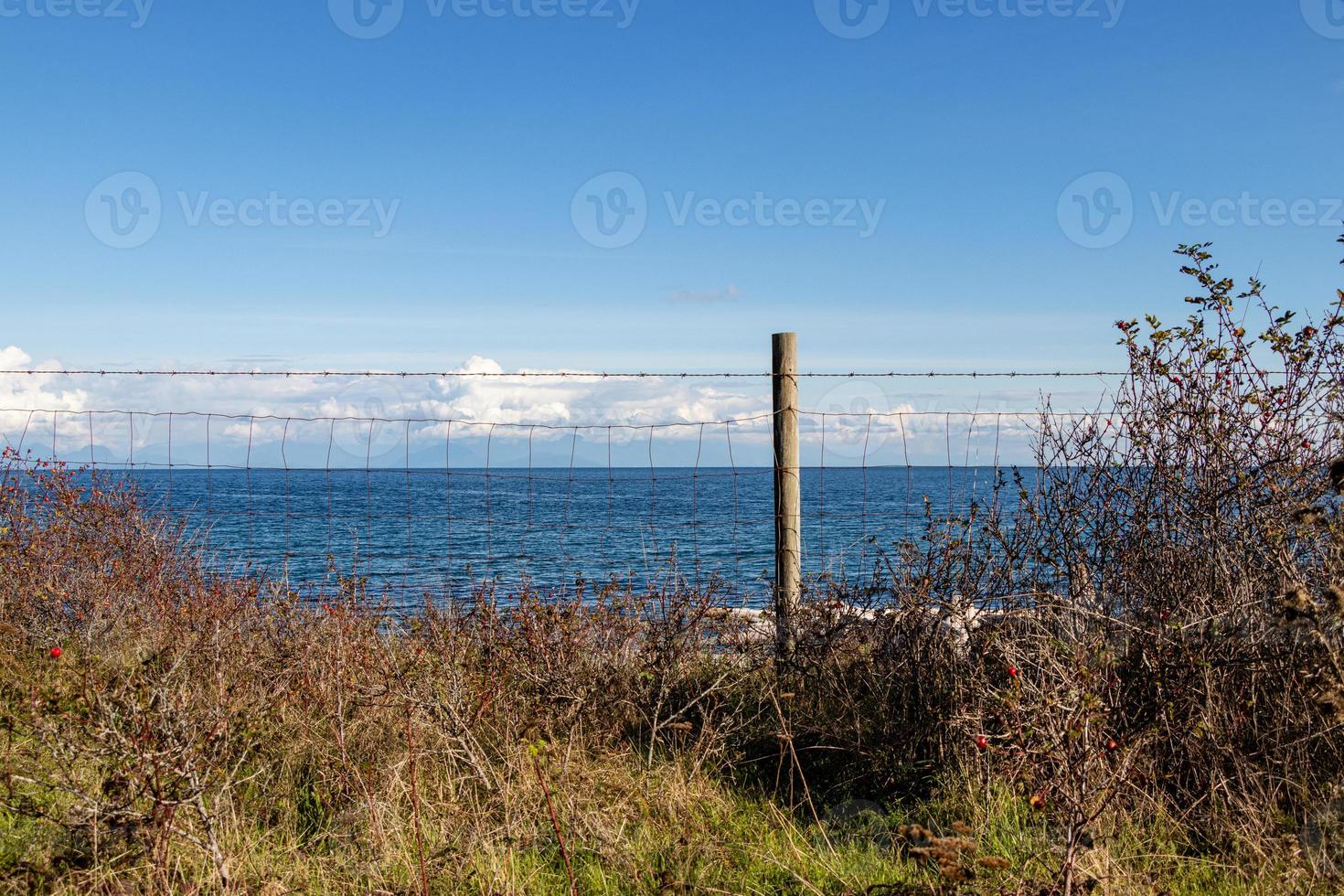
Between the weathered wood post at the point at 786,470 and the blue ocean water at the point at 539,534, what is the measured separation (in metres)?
0.16

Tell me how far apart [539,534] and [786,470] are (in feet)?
59.9

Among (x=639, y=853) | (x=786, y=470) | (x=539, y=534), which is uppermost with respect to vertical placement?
(x=786, y=470)

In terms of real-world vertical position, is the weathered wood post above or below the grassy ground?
above

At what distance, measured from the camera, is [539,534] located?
77.7 feet

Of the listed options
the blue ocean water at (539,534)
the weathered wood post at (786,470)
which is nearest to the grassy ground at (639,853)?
the blue ocean water at (539,534)

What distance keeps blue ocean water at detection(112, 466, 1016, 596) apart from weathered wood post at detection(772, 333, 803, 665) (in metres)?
0.16

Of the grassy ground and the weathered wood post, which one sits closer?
the grassy ground

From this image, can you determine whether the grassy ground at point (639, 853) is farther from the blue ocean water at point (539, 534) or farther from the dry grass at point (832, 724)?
the blue ocean water at point (539, 534)

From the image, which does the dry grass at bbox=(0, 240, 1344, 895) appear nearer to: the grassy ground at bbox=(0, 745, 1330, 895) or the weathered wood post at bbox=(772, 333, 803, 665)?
the grassy ground at bbox=(0, 745, 1330, 895)

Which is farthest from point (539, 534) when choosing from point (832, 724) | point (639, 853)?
point (639, 853)

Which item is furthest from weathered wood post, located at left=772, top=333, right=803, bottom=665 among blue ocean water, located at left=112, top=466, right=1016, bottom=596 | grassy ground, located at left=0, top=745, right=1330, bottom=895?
grassy ground, located at left=0, top=745, right=1330, bottom=895

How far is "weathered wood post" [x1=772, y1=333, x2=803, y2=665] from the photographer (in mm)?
5801

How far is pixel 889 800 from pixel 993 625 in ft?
2.96

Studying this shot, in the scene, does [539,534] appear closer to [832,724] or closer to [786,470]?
[786,470]
